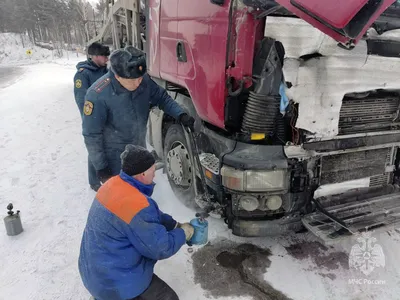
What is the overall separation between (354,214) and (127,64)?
7.52 feet

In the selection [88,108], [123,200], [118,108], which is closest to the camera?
[123,200]

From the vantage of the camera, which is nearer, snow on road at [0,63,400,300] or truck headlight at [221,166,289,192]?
truck headlight at [221,166,289,192]

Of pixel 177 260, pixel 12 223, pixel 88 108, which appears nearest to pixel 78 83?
pixel 88 108

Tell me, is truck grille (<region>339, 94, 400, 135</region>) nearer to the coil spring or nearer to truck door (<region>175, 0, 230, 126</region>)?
the coil spring

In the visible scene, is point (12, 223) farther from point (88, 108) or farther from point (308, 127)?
point (308, 127)

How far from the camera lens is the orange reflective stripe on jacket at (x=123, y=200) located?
6.18 ft

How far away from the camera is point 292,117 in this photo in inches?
97.0

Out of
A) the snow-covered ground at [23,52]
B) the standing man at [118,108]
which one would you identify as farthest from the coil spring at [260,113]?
the snow-covered ground at [23,52]

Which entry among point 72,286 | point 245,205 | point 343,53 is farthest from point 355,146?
point 72,286

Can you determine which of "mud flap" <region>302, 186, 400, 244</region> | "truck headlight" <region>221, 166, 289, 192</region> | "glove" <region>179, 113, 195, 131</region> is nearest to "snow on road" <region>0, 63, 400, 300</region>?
"mud flap" <region>302, 186, 400, 244</region>

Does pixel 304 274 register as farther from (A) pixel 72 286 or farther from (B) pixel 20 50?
(B) pixel 20 50

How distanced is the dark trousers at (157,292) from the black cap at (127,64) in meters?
1.76

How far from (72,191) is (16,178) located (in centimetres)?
103

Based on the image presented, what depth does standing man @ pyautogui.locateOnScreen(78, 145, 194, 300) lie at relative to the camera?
1.91m
